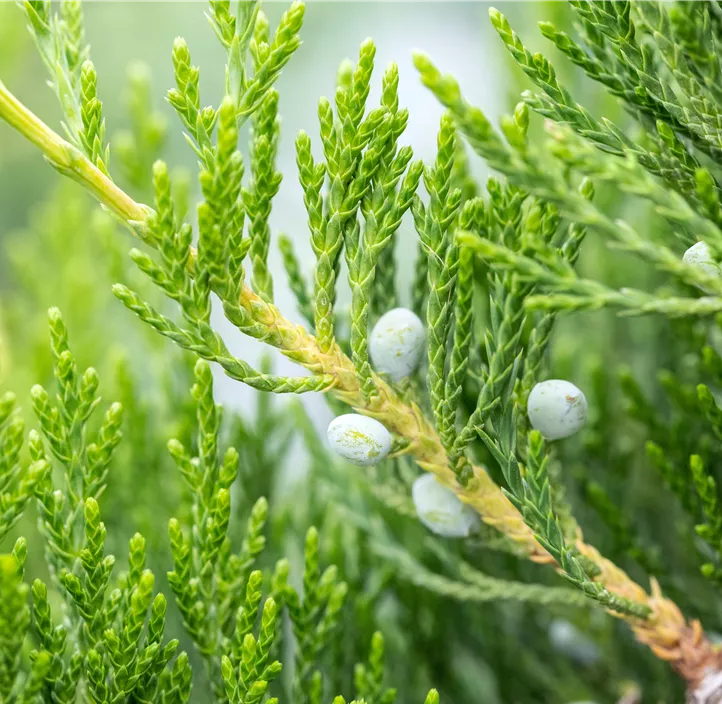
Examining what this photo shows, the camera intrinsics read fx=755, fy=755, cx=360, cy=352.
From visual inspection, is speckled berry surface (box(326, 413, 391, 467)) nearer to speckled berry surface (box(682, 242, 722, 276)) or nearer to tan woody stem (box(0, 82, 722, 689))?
tan woody stem (box(0, 82, 722, 689))

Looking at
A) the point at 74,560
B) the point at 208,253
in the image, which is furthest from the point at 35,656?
the point at 208,253

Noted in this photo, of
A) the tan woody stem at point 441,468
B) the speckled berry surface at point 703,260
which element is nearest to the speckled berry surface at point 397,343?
the tan woody stem at point 441,468

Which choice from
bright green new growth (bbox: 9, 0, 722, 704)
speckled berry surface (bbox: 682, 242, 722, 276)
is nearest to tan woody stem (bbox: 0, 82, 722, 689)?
bright green new growth (bbox: 9, 0, 722, 704)

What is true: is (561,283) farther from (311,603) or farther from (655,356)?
(655,356)

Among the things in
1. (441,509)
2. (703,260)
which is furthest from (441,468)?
(703,260)

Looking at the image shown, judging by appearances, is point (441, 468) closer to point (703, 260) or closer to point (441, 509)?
point (441, 509)

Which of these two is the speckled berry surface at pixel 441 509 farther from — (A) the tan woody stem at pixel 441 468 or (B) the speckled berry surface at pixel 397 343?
(B) the speckled berry surface at pixel 397 343
